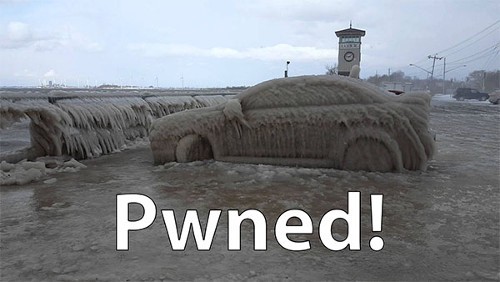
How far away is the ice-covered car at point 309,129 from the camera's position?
541 cm

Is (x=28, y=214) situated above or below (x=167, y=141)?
Result: below

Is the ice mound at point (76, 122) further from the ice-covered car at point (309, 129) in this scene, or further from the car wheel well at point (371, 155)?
the car wheel well at point (371, 155)

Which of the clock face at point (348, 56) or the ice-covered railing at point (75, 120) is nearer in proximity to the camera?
the ice-covered railing at point (75, 120)

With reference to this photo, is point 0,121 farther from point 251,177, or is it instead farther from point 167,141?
point 251,177

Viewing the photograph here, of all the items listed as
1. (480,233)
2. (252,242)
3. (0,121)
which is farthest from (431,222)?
(0,121)

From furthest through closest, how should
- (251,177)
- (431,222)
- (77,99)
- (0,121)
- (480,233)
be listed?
(77,99) < (0,121) < (251,177) < (431,222) < (480,233)

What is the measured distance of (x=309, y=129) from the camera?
18.5ft

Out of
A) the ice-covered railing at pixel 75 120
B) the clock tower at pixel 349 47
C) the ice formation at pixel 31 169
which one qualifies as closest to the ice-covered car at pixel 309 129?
the ice formation at pixel 31 169

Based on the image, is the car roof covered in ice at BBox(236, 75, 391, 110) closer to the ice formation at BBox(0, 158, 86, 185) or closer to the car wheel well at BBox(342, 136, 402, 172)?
the car wheel well at BBox(342, 136, 402, 172)

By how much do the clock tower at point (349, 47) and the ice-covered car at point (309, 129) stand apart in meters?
21.2

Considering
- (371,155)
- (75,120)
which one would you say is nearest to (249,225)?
(371,155)

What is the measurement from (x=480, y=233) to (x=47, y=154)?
623 centimetres

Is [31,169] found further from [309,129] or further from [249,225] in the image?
[309,129]

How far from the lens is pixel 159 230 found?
3.24m
